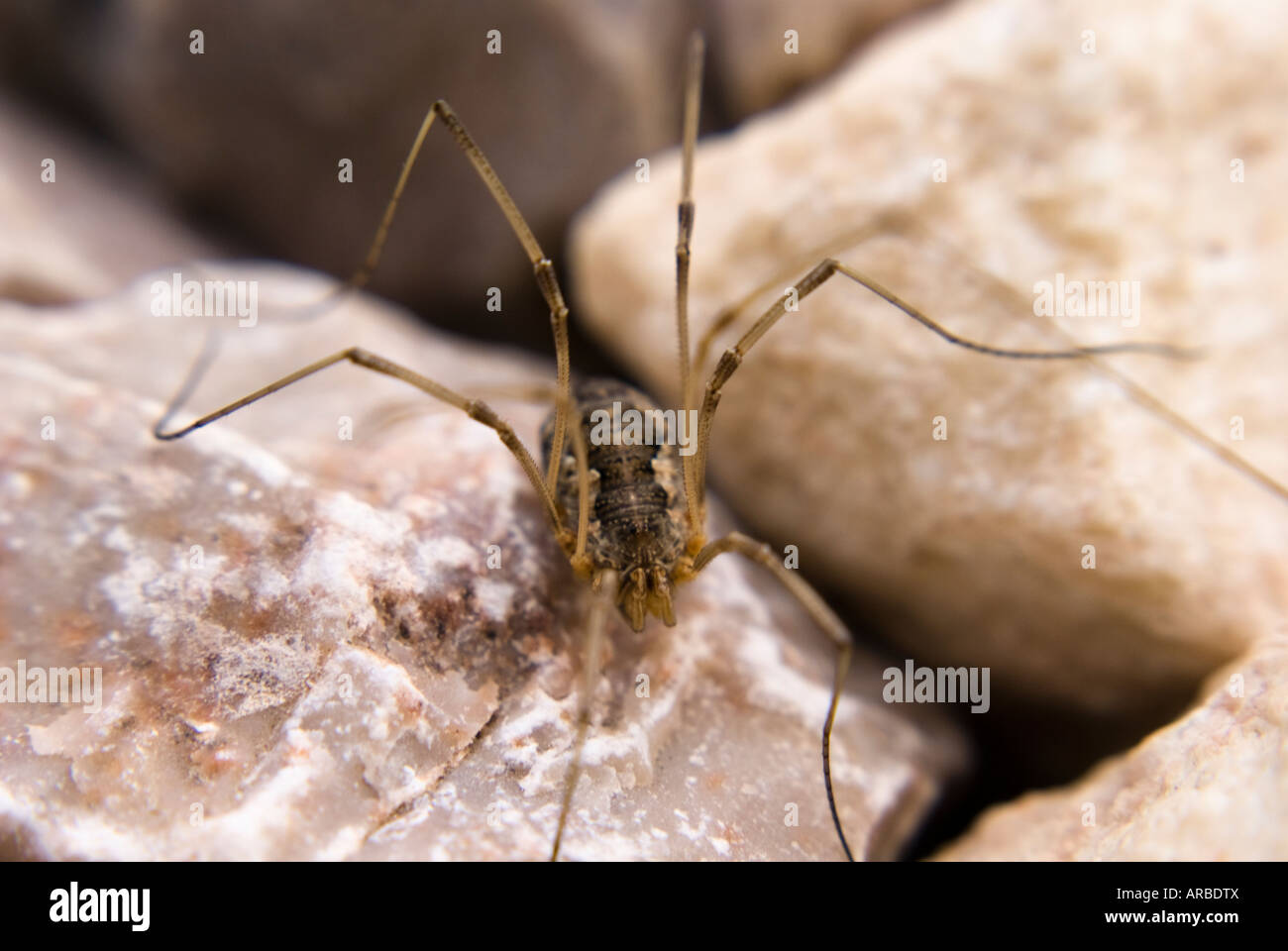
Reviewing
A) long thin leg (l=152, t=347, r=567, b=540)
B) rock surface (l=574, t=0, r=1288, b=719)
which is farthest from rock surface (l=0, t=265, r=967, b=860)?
rock surface (l=574, t=0, r=1288, b=719)

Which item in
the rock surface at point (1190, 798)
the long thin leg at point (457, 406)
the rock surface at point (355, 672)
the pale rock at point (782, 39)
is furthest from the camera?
the pale rock at point (782, 39)

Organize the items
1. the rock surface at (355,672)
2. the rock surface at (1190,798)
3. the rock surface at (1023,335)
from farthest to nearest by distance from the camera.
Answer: the rock surface at (1023,335) < the rock surface at (355,672) < the rock surface at (1190,798)

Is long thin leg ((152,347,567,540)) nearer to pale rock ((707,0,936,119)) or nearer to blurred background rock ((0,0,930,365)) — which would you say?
blurred background rock ((0,0,930,365))

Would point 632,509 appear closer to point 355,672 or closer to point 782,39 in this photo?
point 355,672

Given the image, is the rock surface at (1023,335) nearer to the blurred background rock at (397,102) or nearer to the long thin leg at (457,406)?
the blurred background rock at (397,102)

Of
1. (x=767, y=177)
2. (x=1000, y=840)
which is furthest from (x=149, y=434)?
(x=1000, y=840)

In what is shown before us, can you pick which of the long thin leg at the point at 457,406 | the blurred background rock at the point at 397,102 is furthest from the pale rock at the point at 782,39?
the long thin leg at the point at 457,406

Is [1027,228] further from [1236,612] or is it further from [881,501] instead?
[1236,612]
